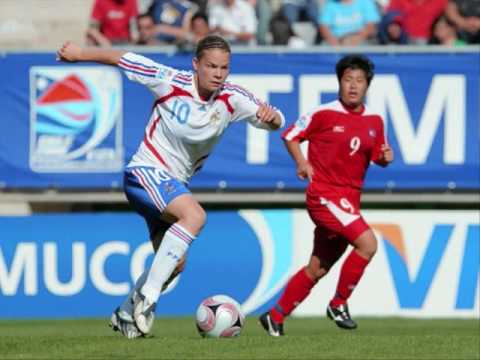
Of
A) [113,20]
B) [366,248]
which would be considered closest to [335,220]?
[366,248]

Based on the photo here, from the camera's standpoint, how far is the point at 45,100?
16984mm

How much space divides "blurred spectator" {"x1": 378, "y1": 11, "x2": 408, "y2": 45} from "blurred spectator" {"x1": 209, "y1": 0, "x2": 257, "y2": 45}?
171cm

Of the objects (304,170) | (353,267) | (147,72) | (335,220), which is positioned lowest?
(353,267)

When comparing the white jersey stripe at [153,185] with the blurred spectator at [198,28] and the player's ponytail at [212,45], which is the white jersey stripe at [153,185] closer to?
the player's ponytail at [212,45]

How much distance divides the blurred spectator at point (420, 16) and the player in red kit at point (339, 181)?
6.04 m

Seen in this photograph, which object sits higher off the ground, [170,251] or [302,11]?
[302,11]

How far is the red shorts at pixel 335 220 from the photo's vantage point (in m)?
11.8

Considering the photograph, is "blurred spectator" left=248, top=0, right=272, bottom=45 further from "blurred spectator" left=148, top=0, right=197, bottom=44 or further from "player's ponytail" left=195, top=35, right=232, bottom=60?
"player's ponytail" left=195, top=35, right=232, bottom=60

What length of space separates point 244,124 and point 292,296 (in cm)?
533

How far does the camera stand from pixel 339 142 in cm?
1208

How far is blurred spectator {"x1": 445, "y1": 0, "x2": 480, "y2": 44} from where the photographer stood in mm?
17875

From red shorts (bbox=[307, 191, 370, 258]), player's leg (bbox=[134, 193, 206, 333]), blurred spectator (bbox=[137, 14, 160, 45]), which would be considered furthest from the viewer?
blurred spectator (bbox=[137, 14, 160, 45])

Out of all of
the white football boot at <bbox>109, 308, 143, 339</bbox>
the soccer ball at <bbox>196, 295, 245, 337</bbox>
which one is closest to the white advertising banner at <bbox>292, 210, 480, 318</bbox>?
the soccer ball at <bbox>196, 295, 245, 337</bbox>

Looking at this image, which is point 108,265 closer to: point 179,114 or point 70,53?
point 179,114
